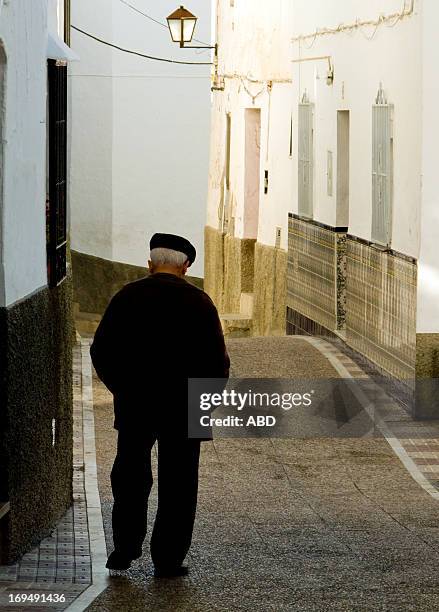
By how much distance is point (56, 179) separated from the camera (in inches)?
344

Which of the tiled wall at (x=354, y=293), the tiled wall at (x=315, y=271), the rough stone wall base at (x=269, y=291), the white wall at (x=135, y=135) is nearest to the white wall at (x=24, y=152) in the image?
the tiled wall at (x=354, y=293)

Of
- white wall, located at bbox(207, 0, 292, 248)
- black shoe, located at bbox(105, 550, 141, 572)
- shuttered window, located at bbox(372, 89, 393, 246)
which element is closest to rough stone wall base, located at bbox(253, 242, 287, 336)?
white wall, located at bbox(207, 0, 292, 248)

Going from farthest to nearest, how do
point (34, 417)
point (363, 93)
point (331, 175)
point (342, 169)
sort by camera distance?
point (331, 175) → point (342, 169) → point (363, 93) → point (34, 417)

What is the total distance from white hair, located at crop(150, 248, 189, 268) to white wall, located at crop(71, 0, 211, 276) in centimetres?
2150

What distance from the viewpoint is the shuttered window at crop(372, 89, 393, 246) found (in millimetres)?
13875

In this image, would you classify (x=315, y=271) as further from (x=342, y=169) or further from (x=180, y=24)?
(x=180, y=24)

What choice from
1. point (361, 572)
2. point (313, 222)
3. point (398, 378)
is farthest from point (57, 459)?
point (313, 222)

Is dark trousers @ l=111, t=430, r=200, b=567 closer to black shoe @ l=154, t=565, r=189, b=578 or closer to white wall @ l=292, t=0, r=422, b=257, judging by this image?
black shoe @ l=154, t=565, r=189, b=578

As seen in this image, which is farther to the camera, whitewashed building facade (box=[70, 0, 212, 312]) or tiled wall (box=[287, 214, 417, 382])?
whitewashed building facade (box=[70, 0, 212, 312])

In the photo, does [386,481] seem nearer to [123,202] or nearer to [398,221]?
[398,221]

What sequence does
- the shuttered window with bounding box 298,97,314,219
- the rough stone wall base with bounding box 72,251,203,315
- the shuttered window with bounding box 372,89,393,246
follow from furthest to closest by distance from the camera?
the rough stone wall base with bounding box 72,251,203,315 < the shuttered window with bounding box 298,97,314,219 < the shuttered window with bounding box 372,89,393,246

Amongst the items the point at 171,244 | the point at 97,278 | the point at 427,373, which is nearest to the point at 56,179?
the point at 171,244

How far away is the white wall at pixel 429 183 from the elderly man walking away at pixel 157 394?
5843 mm

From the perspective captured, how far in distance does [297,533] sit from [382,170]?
6571mm
